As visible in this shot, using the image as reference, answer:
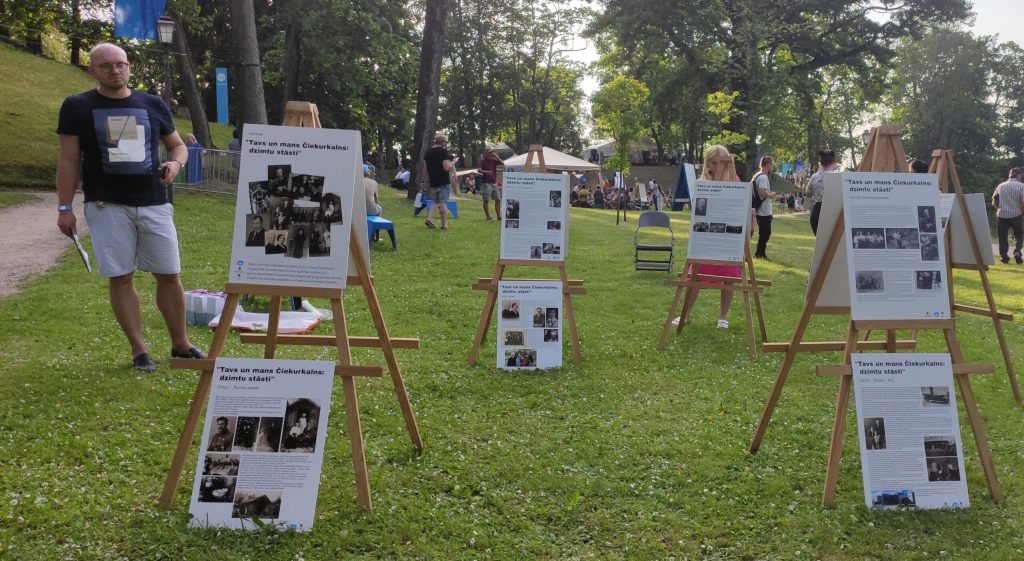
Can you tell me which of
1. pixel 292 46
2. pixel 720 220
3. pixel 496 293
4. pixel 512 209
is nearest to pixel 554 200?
pixel 512 209

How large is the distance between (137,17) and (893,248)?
18.1 metres

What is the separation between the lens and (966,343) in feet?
24.9

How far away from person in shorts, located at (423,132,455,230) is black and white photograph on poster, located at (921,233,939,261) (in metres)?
10.6

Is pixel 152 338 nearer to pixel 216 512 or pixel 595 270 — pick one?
pixel 216 512

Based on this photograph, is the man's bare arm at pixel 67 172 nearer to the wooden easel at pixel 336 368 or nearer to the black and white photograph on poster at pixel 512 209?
the wooden easel at pixel 336 368

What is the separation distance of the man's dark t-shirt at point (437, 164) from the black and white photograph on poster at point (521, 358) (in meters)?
8.50

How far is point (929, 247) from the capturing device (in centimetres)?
400

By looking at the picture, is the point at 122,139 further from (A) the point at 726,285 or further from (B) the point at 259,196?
(A) the point at 726,285

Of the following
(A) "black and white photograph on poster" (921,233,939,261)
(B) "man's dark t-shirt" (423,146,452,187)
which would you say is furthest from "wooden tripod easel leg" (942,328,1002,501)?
(B) "man's dark t-shirt" (423,146,452,187)

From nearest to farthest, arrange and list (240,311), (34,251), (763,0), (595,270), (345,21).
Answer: (240,311) < (34,251) < (595,270) < (345,21) < (763,0)

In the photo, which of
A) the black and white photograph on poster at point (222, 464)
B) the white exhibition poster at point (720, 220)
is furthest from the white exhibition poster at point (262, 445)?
the white exhibition poster at point (720, 220)

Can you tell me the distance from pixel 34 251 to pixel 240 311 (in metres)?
5.76

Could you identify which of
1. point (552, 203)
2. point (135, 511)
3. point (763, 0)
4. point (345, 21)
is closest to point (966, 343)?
point (552, 203)

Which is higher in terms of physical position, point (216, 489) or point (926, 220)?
point (926, 220)
